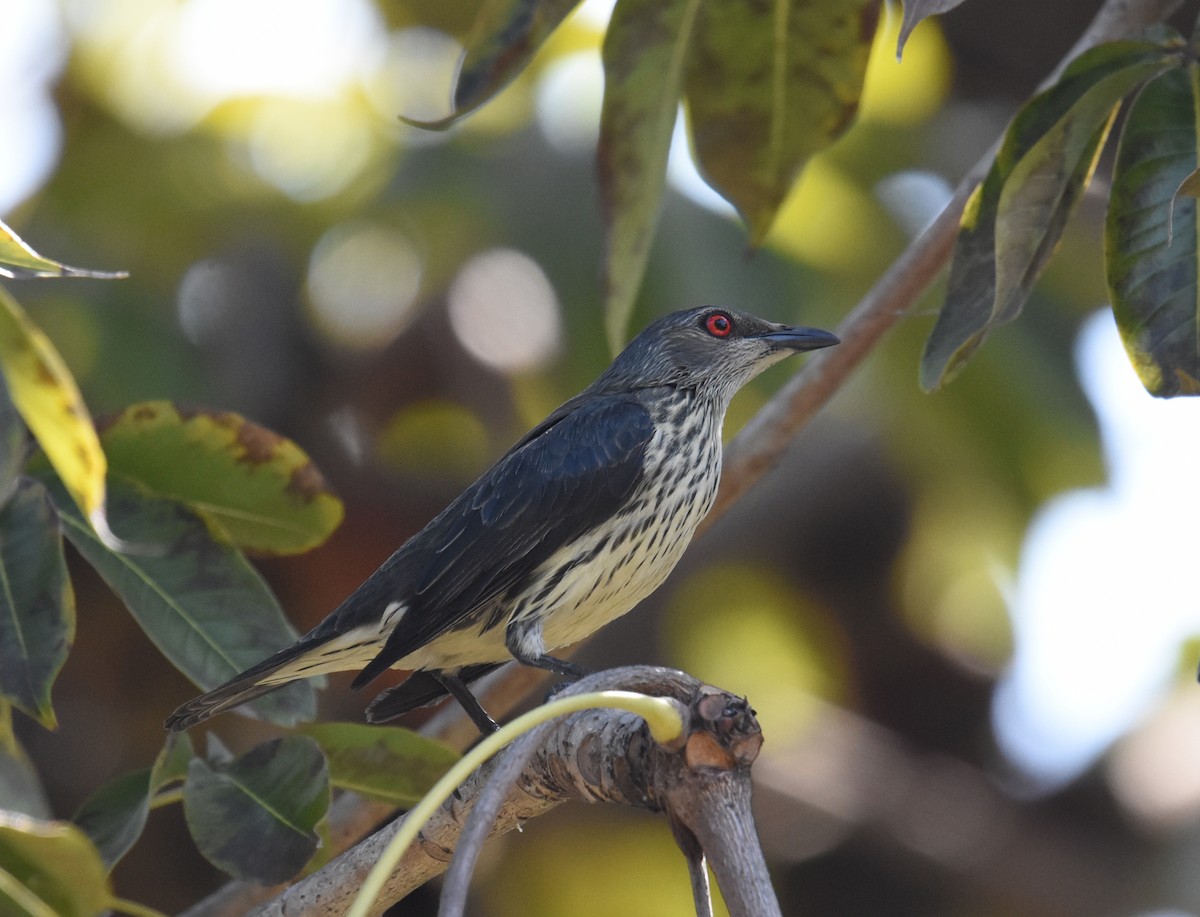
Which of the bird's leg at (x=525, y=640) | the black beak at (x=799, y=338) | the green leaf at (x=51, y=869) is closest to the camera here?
the green leaf at (x=51, y=869)

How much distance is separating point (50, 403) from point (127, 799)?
151cm

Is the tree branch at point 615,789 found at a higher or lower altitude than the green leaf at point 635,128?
lower

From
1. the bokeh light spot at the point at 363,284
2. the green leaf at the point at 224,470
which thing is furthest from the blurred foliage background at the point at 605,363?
the green leaf at the point at 224,470

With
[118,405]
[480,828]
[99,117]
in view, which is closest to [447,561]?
[480,828]

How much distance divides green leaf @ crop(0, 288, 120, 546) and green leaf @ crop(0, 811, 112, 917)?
51 cm

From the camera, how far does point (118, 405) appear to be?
A: 6836 mm

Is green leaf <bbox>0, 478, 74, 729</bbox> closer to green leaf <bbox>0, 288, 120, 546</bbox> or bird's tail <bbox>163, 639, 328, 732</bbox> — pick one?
bird's tail <bbox>163, 639, 328, 732</bbox>

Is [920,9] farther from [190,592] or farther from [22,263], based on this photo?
[190,592]

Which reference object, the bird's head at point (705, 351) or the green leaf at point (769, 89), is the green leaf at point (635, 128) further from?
the bird's head at point (705, 351)

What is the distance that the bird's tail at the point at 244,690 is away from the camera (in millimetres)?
3789

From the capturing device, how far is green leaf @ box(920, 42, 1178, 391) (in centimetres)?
321

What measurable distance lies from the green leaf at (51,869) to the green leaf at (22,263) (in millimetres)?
840

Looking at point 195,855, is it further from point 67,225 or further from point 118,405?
point 67,225

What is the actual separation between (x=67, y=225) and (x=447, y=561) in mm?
4654
